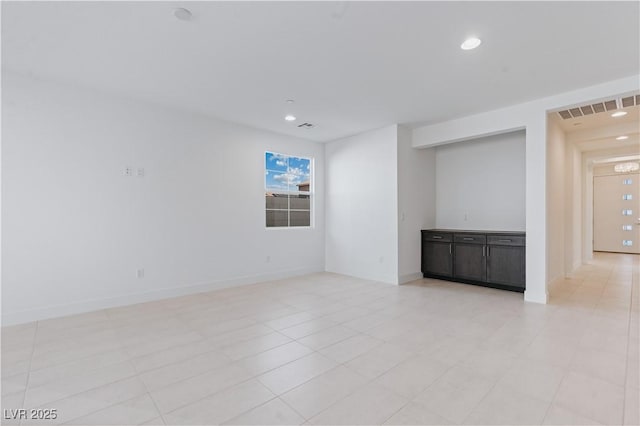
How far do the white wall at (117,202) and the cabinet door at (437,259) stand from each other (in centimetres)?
287

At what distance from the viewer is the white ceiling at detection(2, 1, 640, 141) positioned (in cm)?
226

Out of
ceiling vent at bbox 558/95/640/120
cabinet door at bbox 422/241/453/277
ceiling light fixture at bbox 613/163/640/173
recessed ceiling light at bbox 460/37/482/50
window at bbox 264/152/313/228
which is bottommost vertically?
cabinet door at bbox 422/241/453/277

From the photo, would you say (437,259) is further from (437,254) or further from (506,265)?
(506,265)

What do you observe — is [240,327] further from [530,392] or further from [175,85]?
[175,85]

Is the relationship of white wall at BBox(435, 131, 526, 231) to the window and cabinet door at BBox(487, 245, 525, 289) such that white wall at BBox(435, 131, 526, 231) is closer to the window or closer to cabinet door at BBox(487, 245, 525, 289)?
cabinet door at BBox(487, 245, 525, 289)

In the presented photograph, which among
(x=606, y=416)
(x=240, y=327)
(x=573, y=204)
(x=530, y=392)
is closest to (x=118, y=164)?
(x=240, y=327)

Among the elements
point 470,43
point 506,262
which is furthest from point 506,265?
point 470,43

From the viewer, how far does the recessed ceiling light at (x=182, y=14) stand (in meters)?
2.23

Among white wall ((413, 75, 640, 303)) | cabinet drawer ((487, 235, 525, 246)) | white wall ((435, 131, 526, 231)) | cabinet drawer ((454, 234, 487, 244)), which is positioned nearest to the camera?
white wall ((413, 75, 640, 303))

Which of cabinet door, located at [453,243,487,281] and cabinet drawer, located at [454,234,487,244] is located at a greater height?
cabinet drawer, located at [454,234,487,244]

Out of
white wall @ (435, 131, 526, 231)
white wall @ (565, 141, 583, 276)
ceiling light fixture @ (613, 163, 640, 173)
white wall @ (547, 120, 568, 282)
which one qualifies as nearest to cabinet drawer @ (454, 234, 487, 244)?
white wall @ (435, 131, 526, 231)

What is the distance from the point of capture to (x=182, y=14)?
2.26 m

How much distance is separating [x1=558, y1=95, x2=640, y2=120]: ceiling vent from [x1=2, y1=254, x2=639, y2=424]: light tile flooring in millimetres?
2585

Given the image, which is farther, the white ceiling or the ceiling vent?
the ceiling vent
